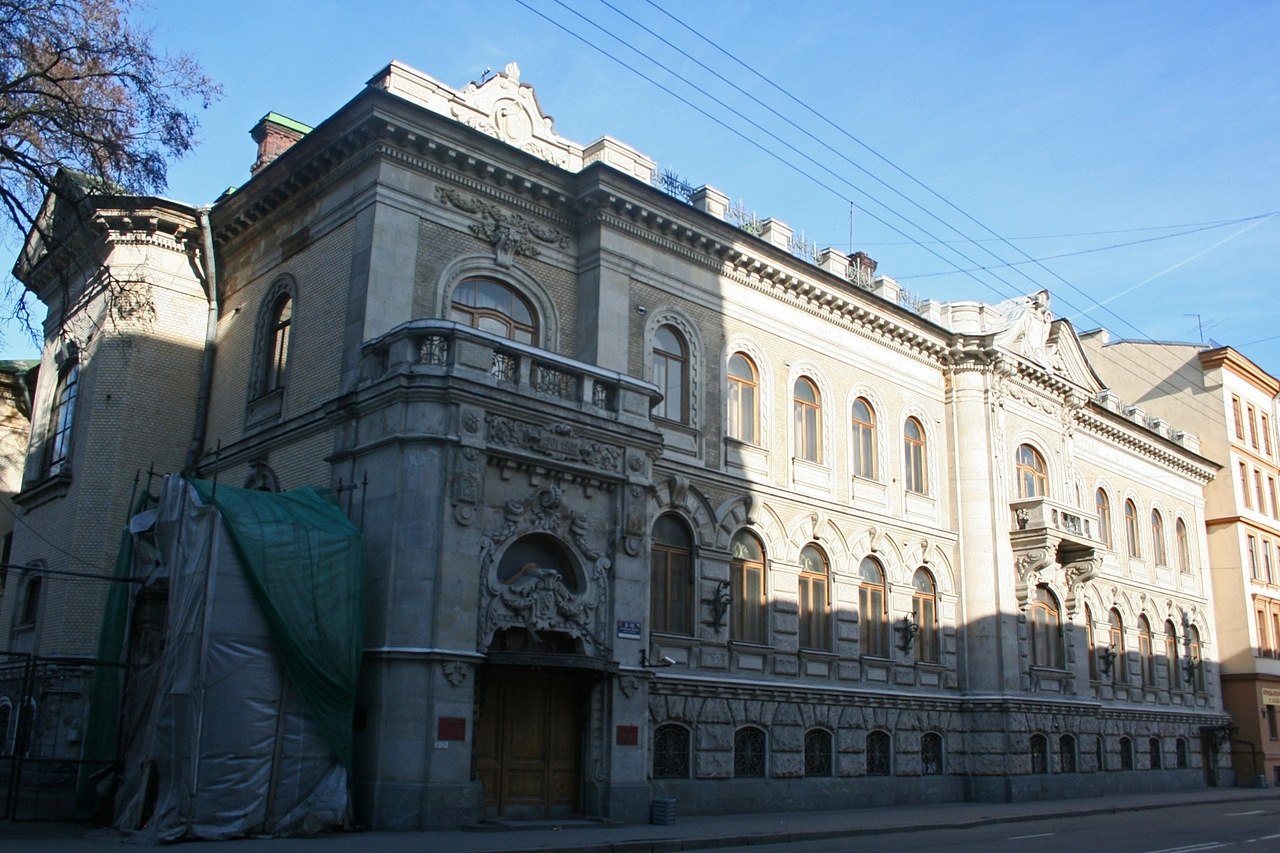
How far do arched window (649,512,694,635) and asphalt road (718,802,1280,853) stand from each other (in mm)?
5875

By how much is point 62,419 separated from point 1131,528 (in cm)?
3546

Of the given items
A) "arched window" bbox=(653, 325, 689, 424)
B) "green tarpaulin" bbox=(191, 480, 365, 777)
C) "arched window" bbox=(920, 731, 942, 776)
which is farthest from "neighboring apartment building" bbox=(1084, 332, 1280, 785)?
"green tarpaulin" bbox=(191, 480, 365, 777)

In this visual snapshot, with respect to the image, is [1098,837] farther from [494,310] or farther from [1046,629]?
[494,310]

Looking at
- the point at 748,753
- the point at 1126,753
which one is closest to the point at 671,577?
the point at 748,753

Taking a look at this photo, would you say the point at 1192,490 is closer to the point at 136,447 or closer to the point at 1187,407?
the point at 1187,407

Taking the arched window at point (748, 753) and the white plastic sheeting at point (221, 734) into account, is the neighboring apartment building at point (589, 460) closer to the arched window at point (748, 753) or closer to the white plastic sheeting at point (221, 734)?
the arched window at point (748, 753)

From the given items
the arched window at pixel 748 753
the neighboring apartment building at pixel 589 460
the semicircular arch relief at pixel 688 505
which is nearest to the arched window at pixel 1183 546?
the neighboring apartment building at pixel 589 460

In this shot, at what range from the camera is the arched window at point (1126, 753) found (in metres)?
38.7

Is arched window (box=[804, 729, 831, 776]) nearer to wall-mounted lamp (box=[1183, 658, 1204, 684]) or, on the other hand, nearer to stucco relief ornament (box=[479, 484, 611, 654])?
stucco relief ornament (box=[479, 484, 611, 654])

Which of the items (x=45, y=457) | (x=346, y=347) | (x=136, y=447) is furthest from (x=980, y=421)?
(x=45, y=457)

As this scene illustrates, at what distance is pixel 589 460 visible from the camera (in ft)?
71.5

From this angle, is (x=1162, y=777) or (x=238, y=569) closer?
(x=238, y=569)

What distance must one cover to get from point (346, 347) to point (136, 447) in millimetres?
6899

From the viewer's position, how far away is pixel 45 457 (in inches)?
1134
